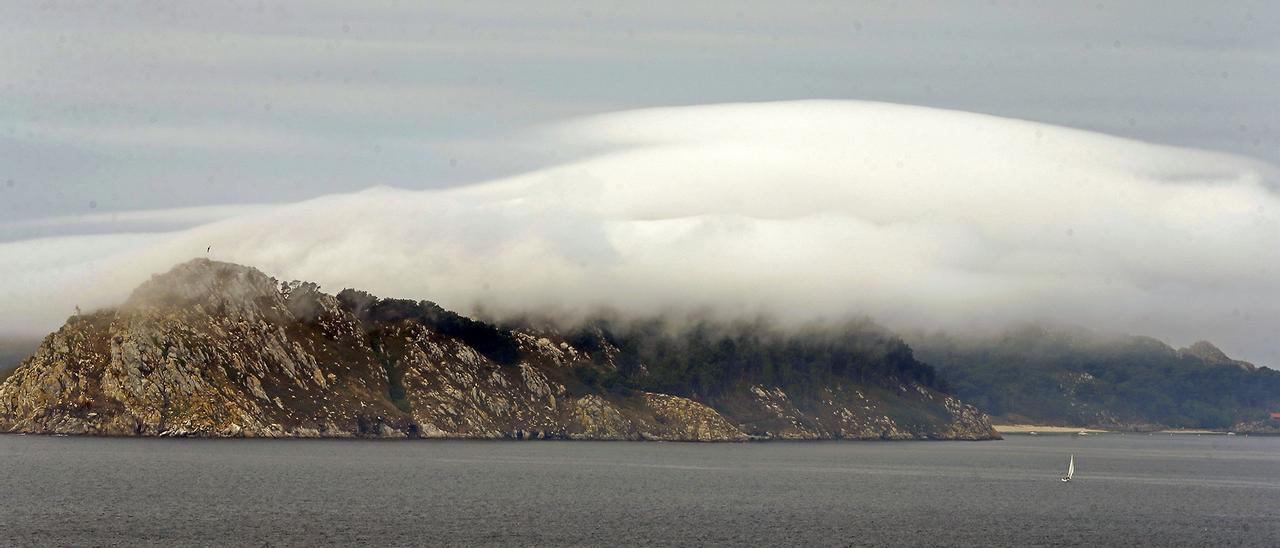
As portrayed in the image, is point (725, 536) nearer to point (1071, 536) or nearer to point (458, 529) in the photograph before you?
point (458, 529)

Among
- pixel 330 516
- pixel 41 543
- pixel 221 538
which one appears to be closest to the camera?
pixel 41 543

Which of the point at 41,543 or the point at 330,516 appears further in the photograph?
→ the point at 330,516

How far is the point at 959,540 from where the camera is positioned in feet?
609

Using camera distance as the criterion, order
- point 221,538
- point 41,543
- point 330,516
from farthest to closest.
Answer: point 330,516, point 221,538, point 41,543

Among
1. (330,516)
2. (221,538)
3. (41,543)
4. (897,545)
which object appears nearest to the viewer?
(41,543)

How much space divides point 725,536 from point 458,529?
35205 millimetres

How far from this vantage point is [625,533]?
183875 millimetres

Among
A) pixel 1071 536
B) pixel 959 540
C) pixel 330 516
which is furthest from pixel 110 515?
pixel 1071 536

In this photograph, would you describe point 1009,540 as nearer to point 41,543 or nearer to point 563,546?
point 563,546

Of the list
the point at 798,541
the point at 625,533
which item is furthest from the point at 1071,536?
the point at 625,533

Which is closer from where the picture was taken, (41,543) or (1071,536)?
(41,543)

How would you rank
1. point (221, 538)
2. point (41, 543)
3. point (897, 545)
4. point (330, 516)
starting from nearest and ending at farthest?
point (41, 543)
point (221, 538)
point (897, 545)
point (330, 516)

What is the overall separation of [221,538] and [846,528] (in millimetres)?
86337

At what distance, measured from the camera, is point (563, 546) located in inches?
6555
